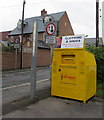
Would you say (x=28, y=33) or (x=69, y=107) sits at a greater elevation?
(x=28, y=33)

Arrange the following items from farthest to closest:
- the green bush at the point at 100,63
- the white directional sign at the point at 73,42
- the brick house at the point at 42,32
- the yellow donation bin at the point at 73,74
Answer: the brick house at the point at 42,32 → the green bush at the point at 100,63 → the white directional sign at the point at 73,42 → the yellow donation bin at the point at 73,74

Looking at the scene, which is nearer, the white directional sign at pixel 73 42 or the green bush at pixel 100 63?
the white directional sign at pixel 73 42

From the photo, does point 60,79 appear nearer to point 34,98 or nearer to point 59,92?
point 59,92

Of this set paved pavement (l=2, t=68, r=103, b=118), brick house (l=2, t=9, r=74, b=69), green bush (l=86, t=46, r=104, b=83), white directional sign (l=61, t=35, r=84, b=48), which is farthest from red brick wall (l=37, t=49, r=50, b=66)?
paved pavement (l=2, t=68, r=103, b=118)

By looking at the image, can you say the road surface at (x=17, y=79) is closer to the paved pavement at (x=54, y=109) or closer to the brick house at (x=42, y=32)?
the paved pavement at (x=54, y=109)

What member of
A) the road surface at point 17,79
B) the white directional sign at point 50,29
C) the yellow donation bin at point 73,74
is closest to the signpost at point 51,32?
the white directional sign at point 50,29

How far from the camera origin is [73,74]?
5.05 metres

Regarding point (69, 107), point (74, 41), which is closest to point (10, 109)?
point (69, 107)

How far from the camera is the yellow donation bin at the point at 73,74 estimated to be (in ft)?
16.0

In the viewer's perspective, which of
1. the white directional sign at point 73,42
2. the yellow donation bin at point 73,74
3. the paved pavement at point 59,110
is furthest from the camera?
the white directional sign at point 73,42

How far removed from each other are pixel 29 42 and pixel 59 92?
2284cm

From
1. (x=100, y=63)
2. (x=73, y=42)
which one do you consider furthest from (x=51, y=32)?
(x=100, y=63)

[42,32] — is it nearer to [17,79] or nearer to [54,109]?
[17,79]

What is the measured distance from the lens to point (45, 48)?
2634 cm
